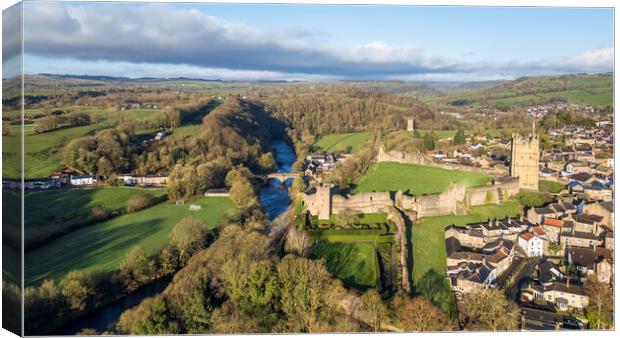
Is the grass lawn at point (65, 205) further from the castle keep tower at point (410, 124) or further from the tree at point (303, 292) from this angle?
the castle keep tower at point (410, 124)

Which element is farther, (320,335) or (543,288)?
(543,288)

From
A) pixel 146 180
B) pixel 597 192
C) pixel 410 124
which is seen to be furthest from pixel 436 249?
pixel 410 124

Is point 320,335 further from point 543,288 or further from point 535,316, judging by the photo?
point 543,288

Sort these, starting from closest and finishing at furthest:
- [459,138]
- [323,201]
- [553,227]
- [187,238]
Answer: [187,238]
[553,227]
[323,201]
[459,138]

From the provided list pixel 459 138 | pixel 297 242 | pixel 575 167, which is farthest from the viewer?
pixel 459 138

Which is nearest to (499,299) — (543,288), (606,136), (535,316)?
(535,316)

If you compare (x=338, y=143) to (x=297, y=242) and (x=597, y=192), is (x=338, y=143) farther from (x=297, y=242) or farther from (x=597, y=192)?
(x=597, y=192)

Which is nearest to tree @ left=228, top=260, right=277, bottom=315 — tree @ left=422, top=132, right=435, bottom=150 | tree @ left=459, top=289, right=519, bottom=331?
tree @ left=459, top=289, right=519, bottom=331
